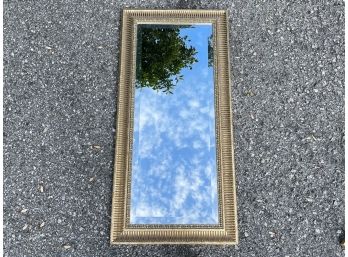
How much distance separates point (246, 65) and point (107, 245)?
4.40 ft

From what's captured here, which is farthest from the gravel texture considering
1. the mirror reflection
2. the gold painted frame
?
the mirror reflection

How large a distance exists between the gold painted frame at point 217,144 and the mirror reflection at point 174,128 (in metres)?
0.03

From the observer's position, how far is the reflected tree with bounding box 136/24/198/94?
239 centimetres

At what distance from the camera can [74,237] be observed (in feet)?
7.07

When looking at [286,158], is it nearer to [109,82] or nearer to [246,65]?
[246,65]

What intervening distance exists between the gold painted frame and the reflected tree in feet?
0.16

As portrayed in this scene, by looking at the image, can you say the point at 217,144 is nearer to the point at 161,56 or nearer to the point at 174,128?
the point at 174,128

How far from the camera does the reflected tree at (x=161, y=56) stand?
2387mm

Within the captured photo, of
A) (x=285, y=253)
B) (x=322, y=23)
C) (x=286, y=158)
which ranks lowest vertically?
(x=285, y=253)

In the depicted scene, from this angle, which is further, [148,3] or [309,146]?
[148,3]

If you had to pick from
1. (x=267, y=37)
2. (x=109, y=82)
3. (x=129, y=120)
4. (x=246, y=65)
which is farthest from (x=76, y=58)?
(x=267, y=37)

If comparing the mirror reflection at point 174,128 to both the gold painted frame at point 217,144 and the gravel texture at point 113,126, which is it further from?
the gravel texture at point 113,126

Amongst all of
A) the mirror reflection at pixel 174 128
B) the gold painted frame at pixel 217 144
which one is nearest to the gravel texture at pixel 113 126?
the gold painted frame at pixel 217 144

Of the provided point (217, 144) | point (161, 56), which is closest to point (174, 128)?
point (217, 144)
